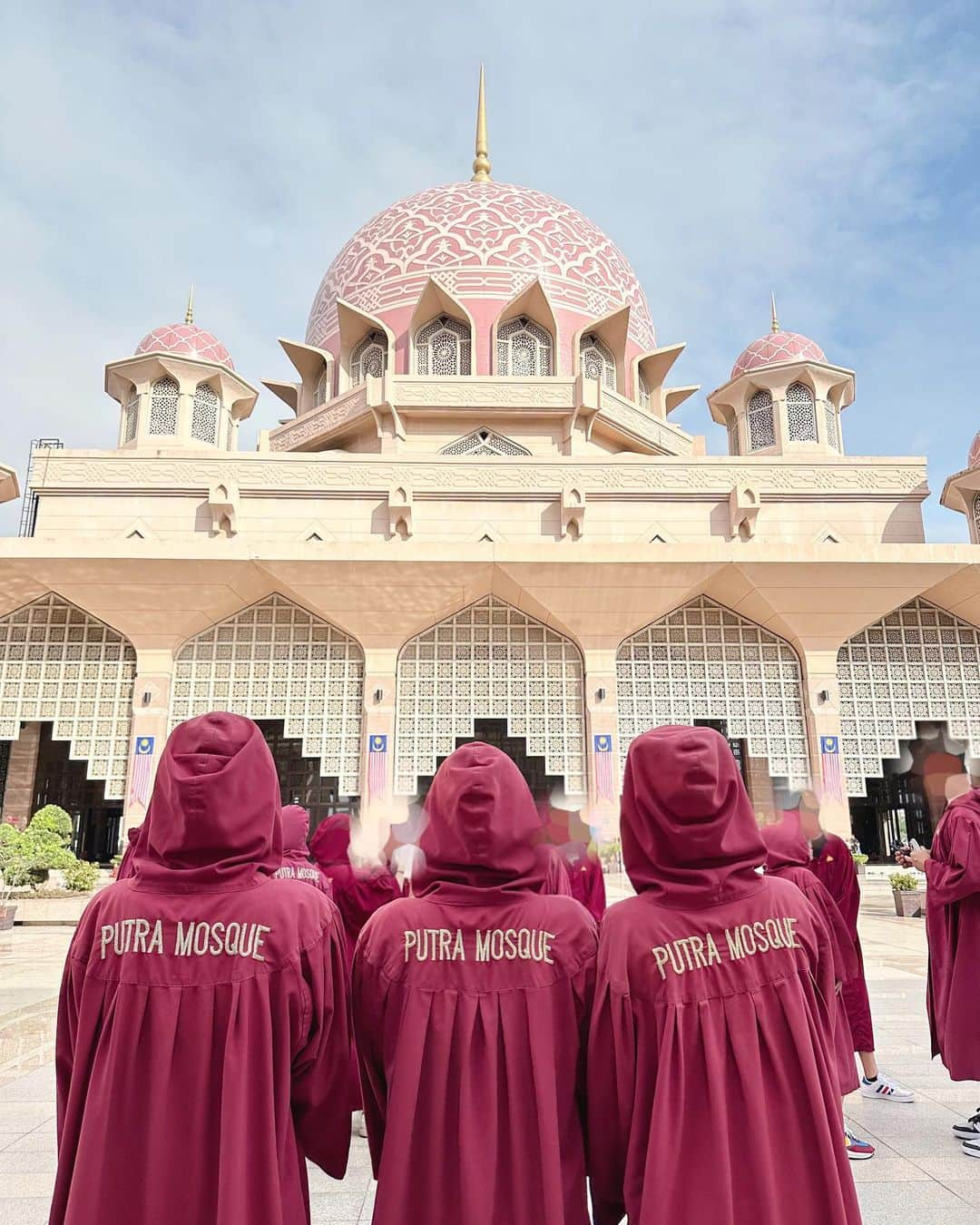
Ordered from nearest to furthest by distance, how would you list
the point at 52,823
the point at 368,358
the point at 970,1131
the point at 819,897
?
1. the point at 970,1131
2. the point at 819,897
3. the point at 52,823
4. the point at 368,358

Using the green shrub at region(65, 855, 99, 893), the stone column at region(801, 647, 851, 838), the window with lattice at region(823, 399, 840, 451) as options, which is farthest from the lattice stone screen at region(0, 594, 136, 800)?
the window with lattice at region(823, 399, 840, 451)

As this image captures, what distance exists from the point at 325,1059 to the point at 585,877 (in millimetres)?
2761

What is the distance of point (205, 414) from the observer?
56.9 feet

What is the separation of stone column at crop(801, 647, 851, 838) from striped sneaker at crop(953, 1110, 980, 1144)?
1039 centimetres

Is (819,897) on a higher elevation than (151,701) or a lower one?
lower

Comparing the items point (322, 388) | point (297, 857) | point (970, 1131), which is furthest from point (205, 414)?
point (970, 1131)

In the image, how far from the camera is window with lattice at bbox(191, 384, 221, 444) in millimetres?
17172

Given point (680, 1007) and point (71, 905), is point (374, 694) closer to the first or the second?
point (71, 905)

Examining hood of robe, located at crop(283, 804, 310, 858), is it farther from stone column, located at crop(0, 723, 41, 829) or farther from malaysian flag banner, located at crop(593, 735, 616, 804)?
stone column, located at crop(0, 723, 41, 829)

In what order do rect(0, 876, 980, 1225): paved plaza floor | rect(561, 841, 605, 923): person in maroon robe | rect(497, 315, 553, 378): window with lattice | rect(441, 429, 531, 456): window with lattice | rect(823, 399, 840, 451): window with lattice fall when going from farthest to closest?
1. rect(497, 315, 553, 378): window with lattice
2. rect(441, 429, 531, 456): window with lattice
3. rect(823, 399, 840, 451): window with lattice
4. rect(561, 841, 605, 923): person in maroon robe
5. rect(0, 876, 980, 1225): paved plaza floor

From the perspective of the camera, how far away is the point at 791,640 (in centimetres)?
1425

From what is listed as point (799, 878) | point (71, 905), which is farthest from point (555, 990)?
point (71, 905)

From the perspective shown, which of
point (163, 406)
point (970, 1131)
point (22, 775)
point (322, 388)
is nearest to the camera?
point (970, 1131)

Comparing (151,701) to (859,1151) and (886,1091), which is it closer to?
(886,1091)
